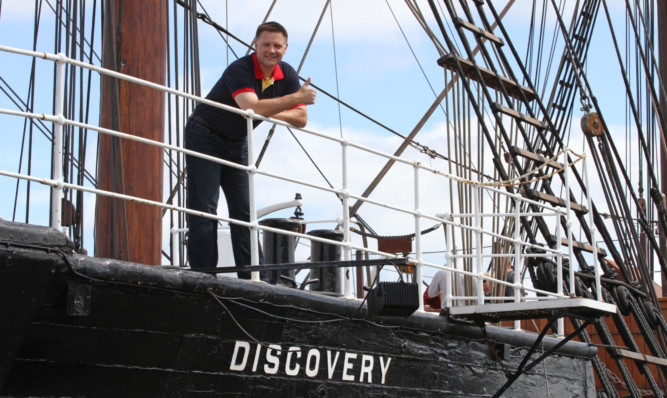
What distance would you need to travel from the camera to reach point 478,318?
268 inches

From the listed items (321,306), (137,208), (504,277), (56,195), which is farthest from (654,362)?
(56,195)

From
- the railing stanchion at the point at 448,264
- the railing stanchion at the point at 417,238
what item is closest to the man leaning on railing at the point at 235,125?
the railing stanchion at the point at 417,238

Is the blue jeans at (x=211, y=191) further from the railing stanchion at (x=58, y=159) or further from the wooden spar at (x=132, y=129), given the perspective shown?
Result: the railing stanchion at (x=58, y=159)

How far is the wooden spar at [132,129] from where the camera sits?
6.76 m

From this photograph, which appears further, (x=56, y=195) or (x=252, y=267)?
(x=252, y=267)

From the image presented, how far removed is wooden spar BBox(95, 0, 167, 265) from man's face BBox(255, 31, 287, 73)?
4.66 feet

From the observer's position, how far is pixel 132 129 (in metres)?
7.33

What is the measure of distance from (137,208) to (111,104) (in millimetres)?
851

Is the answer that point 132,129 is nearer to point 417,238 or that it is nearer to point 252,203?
point 252,203

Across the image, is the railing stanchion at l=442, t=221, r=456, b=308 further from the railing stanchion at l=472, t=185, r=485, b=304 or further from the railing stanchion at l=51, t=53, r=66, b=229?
the railing stanchion at l=51, t=53, r=66, b=229

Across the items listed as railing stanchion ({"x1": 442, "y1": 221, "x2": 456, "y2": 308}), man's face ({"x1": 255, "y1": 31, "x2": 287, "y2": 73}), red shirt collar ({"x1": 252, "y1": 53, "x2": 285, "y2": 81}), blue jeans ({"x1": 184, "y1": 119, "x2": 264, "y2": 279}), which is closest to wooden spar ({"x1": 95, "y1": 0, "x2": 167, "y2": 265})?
blue jeans ({"x1": 184, "y1": 119, "x2": 264, "y2": 279})

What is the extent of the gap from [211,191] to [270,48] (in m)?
1.02

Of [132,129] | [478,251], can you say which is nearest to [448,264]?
[478,251]

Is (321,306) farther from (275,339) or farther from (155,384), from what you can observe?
(155,384)
